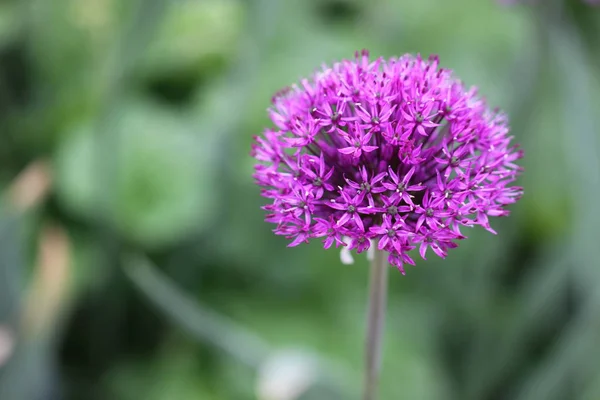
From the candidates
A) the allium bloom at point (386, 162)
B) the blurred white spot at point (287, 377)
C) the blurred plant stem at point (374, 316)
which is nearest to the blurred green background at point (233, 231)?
the blurred white spot at point (287, 377)

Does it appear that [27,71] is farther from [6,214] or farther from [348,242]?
[348,242]

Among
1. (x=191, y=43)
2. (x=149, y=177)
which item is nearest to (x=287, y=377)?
(x=149, y=177)

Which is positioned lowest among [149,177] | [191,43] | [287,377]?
[287,377]

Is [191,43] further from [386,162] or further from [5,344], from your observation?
[386,162]

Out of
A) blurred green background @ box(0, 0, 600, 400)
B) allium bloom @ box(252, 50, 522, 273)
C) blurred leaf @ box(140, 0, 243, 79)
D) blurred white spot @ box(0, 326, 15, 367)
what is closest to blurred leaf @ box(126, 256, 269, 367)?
blurred green background @ box(0, 0, 600, 400)

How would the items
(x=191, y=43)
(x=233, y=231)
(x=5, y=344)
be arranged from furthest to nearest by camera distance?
(x=191, y=43), (x=233, y=231), (x=5, y=344)

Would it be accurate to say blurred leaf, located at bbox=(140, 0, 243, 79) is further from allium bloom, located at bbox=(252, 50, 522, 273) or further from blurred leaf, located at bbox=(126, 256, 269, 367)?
allium bloom, located at bbox=(252, 50, 522, 273)
